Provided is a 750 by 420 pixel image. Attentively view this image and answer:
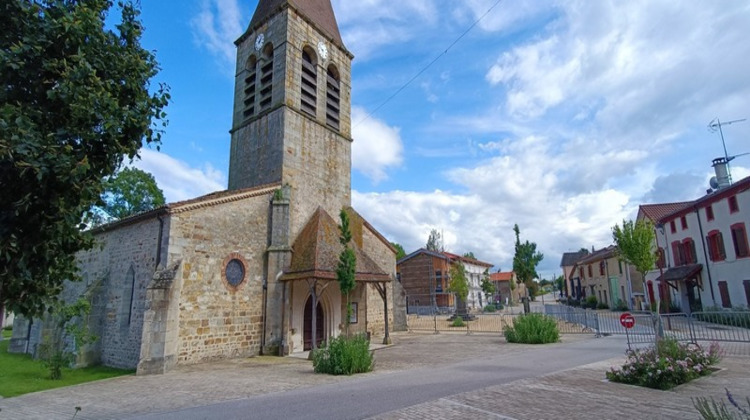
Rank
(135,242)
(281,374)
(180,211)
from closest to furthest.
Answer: (281,374) < (180,211) < (135,242)

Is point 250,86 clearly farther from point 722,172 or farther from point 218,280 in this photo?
point 722,172

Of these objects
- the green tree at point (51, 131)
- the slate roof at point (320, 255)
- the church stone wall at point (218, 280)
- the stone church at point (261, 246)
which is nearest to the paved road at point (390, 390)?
the green tree at point (51, 131)

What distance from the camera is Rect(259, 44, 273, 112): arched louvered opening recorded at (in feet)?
62.7

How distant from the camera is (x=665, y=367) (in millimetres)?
7875

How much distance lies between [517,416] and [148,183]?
31.9 m

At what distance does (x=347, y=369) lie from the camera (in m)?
10.5

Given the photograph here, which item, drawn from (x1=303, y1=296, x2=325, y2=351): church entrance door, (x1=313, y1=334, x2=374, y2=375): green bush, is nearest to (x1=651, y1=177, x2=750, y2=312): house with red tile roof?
A: (x1=303, y1=296, x2=325, y2=351): church entrance door

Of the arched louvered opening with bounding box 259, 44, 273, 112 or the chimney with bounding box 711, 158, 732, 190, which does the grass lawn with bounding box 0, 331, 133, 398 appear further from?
the chimney with bounding box 711, 158, 732, 190

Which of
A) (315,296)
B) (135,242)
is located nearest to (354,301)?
(315,296)

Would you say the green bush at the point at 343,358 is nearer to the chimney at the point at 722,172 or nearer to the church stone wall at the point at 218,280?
the church stone wall at the point at 218,280

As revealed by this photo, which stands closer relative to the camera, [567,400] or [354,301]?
[567,400]

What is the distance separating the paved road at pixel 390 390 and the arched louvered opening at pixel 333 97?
13976mm

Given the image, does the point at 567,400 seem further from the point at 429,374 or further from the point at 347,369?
the point at 347,369

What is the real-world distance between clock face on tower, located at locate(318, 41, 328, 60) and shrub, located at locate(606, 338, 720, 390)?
18785mm
